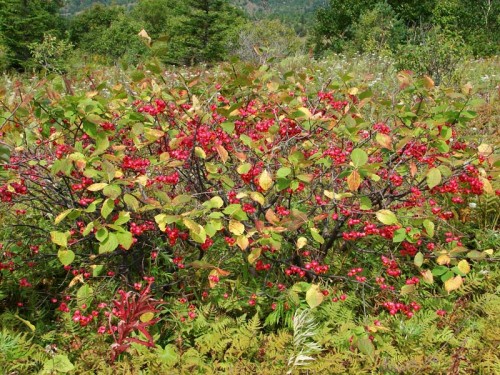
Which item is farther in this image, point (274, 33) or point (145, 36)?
point (274, 33)

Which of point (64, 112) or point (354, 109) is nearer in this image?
point (64, 112)

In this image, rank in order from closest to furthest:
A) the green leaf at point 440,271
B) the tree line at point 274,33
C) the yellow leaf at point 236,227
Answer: the yellow leaf at point 236,227 < the green leaf at point 440,271 < the tree line at point 274,33

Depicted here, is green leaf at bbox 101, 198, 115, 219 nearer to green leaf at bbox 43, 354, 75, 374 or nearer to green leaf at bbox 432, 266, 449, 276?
green leaf at bbox 43, 354, 75, 374

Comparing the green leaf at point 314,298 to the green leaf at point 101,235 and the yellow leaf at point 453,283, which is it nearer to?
the yellow leaf at point 453,283

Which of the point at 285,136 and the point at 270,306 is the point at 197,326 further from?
the point at 285,136

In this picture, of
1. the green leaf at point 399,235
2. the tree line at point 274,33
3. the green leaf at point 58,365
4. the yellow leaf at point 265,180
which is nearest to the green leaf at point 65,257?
the green leaf at point 58,365

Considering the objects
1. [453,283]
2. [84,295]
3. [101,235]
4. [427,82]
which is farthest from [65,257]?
[427,82]

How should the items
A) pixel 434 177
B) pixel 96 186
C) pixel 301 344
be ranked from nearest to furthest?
pixel 96 186 < pixel 434 177 < pixel 301 344

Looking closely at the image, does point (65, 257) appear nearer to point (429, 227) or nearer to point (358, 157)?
point (358, 157)

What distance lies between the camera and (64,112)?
2.10m

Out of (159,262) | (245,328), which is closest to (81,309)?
(159,262)

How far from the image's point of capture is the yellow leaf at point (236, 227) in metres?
1.93

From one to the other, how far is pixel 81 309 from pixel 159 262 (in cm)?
55

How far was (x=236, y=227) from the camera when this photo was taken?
1.94 meters
